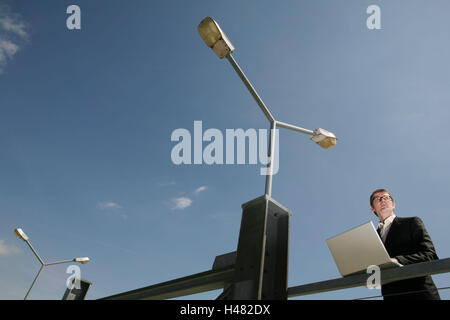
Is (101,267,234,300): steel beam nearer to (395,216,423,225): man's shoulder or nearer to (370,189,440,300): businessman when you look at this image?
(370,189,440,300): businessman

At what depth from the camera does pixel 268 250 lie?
2602 mm

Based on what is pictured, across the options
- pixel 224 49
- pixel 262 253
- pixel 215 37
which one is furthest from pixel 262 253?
pixel 215 37

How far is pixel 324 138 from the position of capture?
5.24 metres

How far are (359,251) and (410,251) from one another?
944 mm

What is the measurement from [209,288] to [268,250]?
757 mm

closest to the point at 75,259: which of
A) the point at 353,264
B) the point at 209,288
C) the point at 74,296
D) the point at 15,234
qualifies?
the point at 15,234

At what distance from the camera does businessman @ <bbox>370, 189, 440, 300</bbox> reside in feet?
8.87

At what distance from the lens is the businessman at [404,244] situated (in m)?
2.70

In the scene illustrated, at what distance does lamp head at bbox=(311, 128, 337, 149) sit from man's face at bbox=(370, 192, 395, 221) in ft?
5.47

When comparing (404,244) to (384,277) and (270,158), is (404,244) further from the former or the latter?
(270,158)

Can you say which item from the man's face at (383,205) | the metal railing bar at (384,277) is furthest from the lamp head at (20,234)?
the man's face at (383,205)

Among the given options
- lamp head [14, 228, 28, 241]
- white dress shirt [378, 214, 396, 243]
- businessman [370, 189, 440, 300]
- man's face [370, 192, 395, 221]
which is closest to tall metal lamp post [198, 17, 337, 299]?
businessman [370, 189, 440, 300]

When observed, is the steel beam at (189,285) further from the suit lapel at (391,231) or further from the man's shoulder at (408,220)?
the man's shoulder at (408,220)
